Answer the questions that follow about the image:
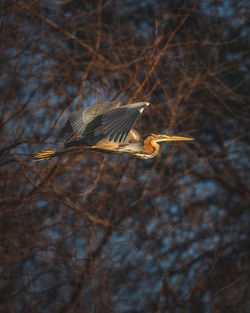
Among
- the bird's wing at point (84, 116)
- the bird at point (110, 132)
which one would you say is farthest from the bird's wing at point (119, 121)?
the bird's wing at point (84, 116)

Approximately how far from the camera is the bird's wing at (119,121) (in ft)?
7.12

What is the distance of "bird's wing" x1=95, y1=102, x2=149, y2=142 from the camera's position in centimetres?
217

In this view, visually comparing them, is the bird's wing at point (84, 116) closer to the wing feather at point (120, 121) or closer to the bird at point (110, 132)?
the bird at point (110, 132)

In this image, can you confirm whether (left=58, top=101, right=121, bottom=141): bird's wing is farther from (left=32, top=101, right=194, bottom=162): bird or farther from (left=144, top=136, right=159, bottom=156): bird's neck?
(left=144, top=136, right=159, bottom=156): bird's neck

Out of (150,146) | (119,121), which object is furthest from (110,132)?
(150,146)

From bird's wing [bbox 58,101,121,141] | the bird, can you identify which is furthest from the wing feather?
bird's wing [bbox 58,101,121,141]

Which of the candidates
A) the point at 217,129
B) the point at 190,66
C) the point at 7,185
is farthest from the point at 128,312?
the point at 217,129

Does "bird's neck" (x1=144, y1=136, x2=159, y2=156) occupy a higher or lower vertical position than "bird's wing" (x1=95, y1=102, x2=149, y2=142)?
lower

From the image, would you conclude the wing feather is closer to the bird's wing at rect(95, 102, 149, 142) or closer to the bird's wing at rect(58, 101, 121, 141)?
the bird's wing at rect(95, 102, 149, 142)

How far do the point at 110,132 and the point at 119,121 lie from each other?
79 millimetres

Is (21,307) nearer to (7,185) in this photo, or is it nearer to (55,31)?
(7,185)

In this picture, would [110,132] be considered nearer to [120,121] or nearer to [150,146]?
[120,121]

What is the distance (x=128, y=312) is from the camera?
3.85 meters

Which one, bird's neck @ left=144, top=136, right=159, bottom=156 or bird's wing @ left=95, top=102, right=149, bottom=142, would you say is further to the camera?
bird's neck @ left=144, top=136, right=159, bottom=156
